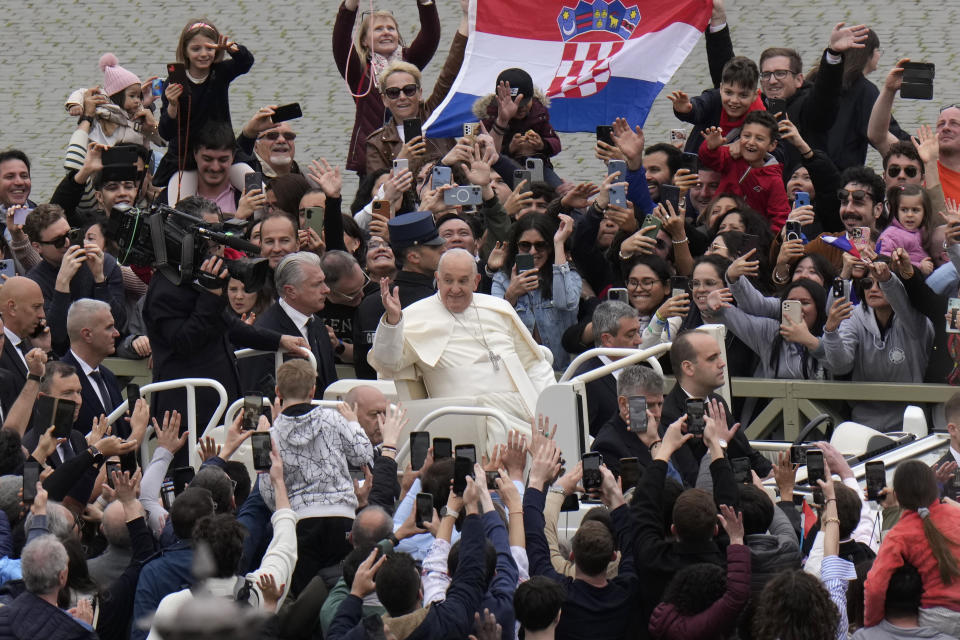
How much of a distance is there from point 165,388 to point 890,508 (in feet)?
11.2

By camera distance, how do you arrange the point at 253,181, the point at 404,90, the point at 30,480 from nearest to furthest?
the point at 30,480 → the point at 253,181 → the point at 404,90

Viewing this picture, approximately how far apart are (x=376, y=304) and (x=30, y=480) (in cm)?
251

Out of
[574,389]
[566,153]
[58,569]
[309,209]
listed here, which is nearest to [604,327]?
[574,389]

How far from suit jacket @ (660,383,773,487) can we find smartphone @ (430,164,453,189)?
2.73 m

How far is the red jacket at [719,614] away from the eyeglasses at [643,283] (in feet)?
10.5

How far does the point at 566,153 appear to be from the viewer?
695 inches

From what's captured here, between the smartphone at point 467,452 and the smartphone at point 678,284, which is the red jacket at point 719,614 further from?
the smartphone at point 678,284

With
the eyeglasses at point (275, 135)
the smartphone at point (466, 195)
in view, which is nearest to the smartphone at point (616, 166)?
the smartphone at point (466, 195)

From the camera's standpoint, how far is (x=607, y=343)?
959 centimetres

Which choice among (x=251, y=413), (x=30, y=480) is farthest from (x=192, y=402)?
(x=30, y=480)

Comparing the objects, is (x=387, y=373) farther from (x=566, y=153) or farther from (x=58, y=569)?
(x=566, y=153)

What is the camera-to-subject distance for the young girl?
1223 centimetres

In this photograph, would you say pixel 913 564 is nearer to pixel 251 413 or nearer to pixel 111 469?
pixel 251 413

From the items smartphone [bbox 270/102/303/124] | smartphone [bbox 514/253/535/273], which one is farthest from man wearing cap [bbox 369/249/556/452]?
smartphone [bbox 270/102/303/124]
